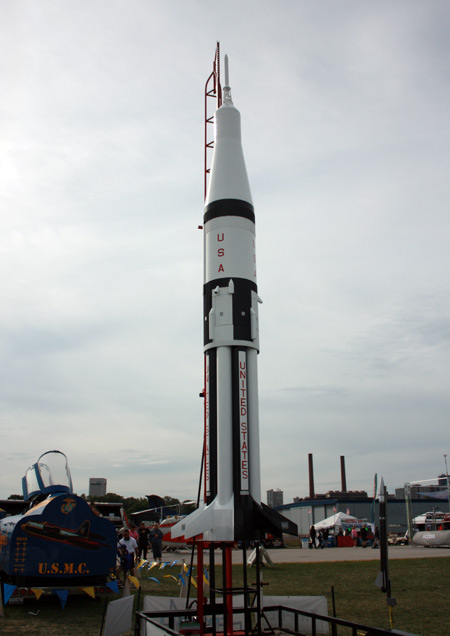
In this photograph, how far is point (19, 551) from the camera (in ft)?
34.6

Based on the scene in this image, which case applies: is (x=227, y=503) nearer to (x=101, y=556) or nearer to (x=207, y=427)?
(x=207, y=427)

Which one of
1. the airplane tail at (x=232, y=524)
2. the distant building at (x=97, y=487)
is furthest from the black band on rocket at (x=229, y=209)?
the distant building at (x=97, y=487)

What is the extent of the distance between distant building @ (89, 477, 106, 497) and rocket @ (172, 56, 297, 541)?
827 inches

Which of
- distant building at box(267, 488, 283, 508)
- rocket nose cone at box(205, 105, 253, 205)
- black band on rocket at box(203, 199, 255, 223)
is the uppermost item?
rocket nose cone at box(205, 105, 253, 205)

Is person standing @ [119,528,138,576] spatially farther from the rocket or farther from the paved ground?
the paved ground

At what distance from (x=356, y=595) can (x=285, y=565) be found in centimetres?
748

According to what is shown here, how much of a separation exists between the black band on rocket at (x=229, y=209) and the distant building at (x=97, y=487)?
2236cm

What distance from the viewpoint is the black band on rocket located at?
454 inches

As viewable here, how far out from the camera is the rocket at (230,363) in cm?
978

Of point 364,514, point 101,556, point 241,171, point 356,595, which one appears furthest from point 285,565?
point 364,514

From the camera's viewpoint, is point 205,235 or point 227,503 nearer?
point 227,503

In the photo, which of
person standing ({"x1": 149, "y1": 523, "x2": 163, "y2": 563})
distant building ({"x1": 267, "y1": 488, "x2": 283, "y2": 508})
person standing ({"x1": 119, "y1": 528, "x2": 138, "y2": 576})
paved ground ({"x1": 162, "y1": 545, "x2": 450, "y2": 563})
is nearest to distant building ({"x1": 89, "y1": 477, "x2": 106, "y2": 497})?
paved ground ({"x1": 162, "y1": 545, "x2": 450, "y2": 563})

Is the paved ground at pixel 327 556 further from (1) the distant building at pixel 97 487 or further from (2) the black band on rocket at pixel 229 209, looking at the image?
(2) the black band on rocket at pixel 229 209

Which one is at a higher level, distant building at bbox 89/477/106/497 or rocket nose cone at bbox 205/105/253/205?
rocket nose cone at bbox 205/105/253/205
